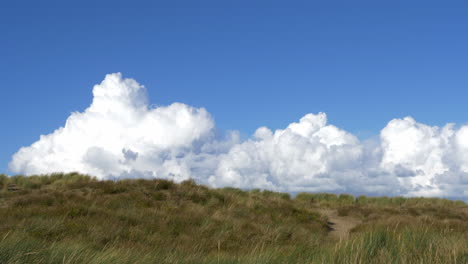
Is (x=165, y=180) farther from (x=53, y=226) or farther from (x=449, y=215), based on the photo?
(x=449, y=215)

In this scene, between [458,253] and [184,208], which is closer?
[458,253]

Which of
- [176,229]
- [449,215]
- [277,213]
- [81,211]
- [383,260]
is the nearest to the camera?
[383,260]

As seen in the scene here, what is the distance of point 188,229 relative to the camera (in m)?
15.4

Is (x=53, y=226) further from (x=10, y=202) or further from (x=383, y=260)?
(x=383, y=260)

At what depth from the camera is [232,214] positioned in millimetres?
19594

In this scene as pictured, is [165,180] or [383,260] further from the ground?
[165,180]

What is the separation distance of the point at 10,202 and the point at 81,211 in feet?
16.8

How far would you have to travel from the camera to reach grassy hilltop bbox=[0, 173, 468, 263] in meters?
7.26

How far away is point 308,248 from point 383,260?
7.41 feet

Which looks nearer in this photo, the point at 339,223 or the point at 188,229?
the point at 188,229

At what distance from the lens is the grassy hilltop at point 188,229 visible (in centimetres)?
726

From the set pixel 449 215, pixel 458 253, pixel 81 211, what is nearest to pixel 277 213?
pixel 81 211

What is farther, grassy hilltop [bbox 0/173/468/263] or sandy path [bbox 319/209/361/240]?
sandy path [bbox 319/209/361/240]

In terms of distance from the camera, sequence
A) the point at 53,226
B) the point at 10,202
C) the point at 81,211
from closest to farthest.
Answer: the point at 53,226
the point at 81,211
the point at 10,202
